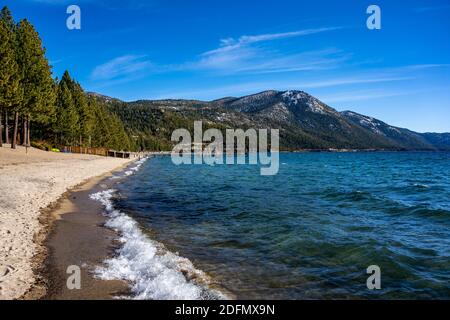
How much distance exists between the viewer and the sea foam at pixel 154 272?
9.34m

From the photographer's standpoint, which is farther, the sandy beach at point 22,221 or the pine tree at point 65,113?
the pine tree at point 65,113

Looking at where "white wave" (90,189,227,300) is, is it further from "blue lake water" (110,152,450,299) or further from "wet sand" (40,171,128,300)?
"blue lake water" (110,152,450,299)

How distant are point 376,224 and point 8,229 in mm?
17416

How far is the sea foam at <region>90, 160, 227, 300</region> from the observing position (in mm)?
9336

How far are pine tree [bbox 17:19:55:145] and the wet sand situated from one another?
37.3 m

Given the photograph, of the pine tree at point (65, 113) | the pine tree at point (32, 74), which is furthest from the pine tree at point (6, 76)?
the pine tree at point (65, 113)

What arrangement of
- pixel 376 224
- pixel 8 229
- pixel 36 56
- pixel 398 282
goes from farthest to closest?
1. pixel 36 56
2. pixel 376 224
3. pixel 8 229
4. pixel 398 282

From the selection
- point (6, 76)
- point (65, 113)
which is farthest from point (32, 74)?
point (65, 113)

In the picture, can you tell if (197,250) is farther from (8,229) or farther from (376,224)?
(376,224)

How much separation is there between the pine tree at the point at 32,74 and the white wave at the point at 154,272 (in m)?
46.1

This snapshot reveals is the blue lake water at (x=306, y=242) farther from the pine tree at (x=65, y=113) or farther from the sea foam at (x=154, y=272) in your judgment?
the pine tree at (x=65, y=113)

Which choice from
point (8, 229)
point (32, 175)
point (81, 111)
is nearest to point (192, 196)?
point (32, 175)

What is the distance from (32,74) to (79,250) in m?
50.6
